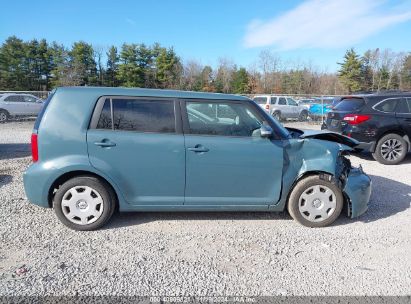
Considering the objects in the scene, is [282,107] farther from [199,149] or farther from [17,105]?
[199,149]

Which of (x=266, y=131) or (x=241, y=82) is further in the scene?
(x=241, y=82)

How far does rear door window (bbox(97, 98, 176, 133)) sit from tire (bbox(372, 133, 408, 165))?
19.3 ft

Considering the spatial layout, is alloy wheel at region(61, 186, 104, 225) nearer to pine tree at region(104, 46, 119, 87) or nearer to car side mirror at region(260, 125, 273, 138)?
car side mirror at region(260, 125, 273, 138)

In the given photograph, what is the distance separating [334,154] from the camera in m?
3.90

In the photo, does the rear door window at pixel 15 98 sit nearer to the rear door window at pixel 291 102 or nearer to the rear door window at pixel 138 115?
the rear door window at pixel 291 102

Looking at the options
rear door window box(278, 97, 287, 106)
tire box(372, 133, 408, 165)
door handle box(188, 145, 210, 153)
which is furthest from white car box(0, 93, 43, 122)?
tire box(372, 133, 408, 165)

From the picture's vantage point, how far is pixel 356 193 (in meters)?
3.88

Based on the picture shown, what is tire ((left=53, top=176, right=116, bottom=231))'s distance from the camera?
3.59 m

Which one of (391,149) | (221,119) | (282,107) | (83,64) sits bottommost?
(391,149)

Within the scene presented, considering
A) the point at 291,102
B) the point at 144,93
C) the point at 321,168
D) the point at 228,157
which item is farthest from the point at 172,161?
the point at 291,102

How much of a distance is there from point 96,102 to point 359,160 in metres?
6.76

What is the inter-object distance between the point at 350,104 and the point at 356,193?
460cm

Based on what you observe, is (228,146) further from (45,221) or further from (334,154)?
(45,221)

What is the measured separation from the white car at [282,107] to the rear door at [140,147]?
15656mm
